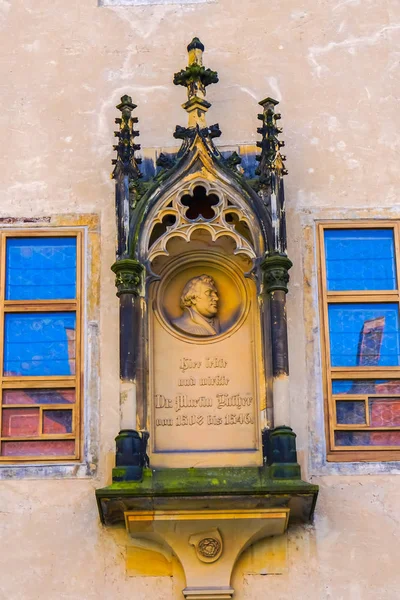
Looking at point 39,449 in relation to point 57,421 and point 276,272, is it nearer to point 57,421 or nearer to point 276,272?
point 57,421

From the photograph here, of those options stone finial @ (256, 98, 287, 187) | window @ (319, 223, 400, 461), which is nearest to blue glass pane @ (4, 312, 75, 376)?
stone finial @ (256, 98, 287, 187)

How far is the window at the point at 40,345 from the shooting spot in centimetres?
1014

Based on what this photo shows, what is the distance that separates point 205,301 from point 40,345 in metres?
1.38

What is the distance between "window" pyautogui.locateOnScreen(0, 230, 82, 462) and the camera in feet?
33.3

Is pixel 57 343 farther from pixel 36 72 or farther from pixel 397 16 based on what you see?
pixel 397 16

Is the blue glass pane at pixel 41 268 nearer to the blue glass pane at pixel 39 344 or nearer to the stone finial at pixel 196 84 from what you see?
the blue glass pane at pixel 39 344

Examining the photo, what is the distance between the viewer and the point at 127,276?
10016mm

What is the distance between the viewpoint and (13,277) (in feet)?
34.8

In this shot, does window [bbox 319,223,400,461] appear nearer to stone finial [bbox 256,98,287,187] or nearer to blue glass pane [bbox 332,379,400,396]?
blue glass pane [bbox 332,379,400,396]

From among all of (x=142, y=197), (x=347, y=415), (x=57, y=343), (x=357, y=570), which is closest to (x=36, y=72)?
(x=142, y=197)

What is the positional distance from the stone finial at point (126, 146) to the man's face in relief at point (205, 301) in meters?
1.03

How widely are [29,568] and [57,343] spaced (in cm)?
181

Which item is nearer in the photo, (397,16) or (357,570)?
(357,570)

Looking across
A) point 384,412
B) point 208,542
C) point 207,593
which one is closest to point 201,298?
point 384,412
